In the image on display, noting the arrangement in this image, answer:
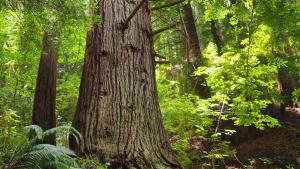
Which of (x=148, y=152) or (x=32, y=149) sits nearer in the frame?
(x=32, y=149)

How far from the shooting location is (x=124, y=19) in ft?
16.8

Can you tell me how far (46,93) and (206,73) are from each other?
3722 millimetres

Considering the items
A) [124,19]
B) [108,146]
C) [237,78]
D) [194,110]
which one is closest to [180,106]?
[194,110]

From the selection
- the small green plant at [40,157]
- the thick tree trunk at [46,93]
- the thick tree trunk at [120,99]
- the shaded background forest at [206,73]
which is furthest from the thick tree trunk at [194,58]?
the small green plant at [40,157]

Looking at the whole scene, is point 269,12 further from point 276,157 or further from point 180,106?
point 276,157

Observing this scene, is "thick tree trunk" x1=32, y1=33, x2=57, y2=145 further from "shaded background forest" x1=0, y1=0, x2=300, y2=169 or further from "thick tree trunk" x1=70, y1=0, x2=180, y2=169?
"thick tree trunk" x1=70, y1=0, x2=180, y2=169

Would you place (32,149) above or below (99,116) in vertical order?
below

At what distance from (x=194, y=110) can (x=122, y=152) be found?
3133mm

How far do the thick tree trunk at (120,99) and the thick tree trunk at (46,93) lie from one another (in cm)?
237

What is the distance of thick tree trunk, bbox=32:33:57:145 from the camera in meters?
6.99

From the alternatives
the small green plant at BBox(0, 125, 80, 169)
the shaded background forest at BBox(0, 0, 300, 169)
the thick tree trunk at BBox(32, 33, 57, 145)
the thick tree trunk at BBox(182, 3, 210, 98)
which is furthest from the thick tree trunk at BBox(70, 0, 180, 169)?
the thick tree trunk at BBox(182, 3, 210, 98)

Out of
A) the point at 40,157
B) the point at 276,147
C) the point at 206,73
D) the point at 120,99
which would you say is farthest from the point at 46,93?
the point at 276,147

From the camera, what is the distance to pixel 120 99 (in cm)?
450

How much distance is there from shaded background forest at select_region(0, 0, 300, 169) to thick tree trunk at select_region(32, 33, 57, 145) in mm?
403
